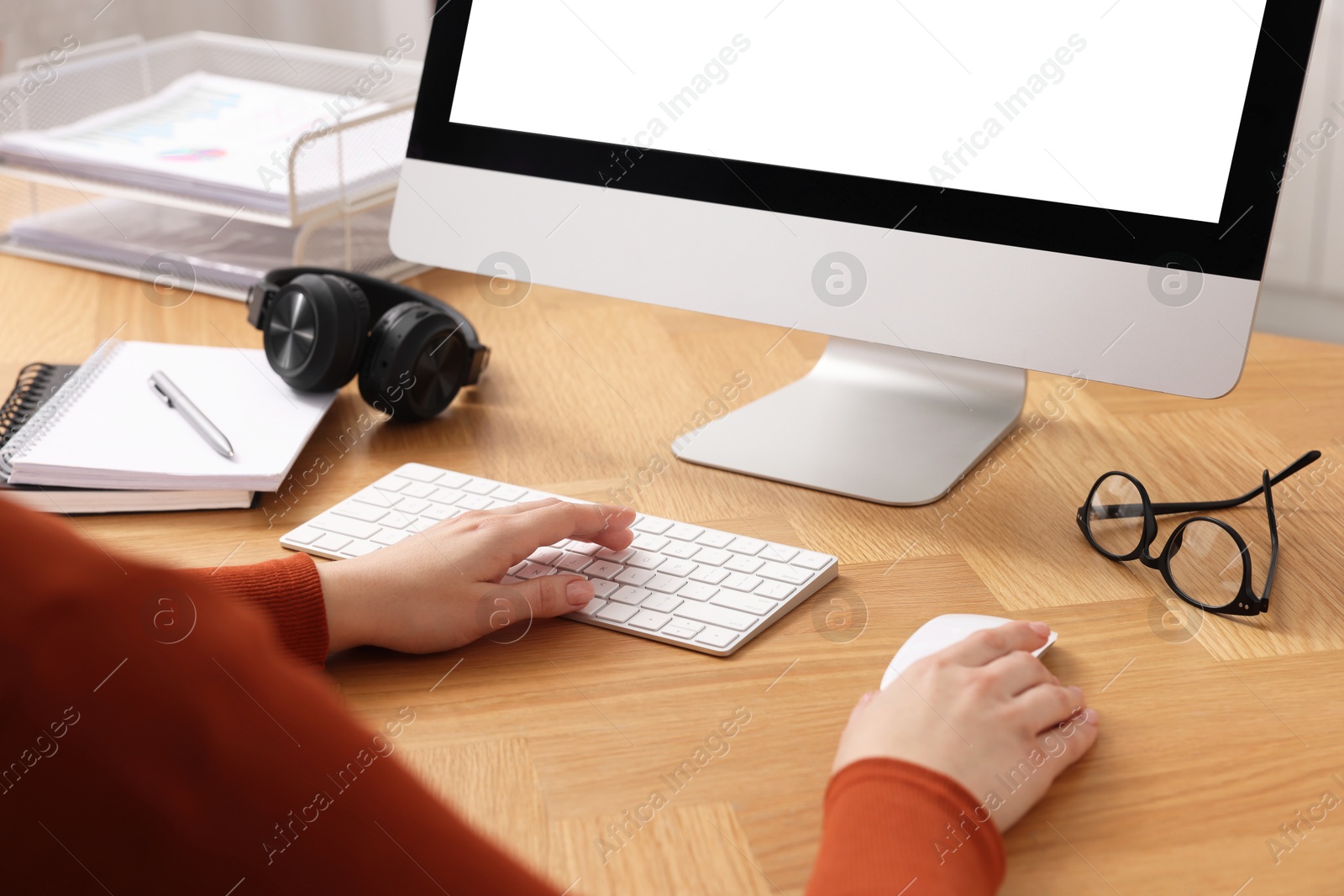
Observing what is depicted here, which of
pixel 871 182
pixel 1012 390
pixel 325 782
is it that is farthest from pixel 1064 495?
pixel 325 782

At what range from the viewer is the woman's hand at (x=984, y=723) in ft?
1.69

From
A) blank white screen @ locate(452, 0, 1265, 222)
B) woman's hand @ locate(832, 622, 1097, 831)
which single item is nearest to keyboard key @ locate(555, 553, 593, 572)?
woman's hand @ locate(832, 622, 1097, 831)

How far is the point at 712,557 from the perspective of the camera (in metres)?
0.72

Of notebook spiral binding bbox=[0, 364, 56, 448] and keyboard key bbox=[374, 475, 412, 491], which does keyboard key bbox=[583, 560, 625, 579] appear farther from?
notebook spiral binding bbox=[0, 364, 56, 448]

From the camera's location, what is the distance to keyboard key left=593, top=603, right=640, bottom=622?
67 centimetres

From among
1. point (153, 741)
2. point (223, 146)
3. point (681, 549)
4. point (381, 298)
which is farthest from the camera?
point (223, 146)

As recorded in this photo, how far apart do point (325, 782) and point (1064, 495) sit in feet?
2.26

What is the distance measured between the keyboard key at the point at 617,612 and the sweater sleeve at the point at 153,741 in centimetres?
41

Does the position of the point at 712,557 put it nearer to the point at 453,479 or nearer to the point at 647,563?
the point at 647,563

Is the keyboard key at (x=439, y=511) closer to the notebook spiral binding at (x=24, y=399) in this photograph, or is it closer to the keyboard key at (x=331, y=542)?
the keyboard key at (x=331, y=542)

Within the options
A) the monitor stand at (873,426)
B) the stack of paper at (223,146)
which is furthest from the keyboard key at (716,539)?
the stack of paper at (223,146)

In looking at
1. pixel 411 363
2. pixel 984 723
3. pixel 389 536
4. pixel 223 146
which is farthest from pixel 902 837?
pixel 223 146

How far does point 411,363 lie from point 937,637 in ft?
1.56

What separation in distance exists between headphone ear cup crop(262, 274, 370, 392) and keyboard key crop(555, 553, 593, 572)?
294 millimetres
